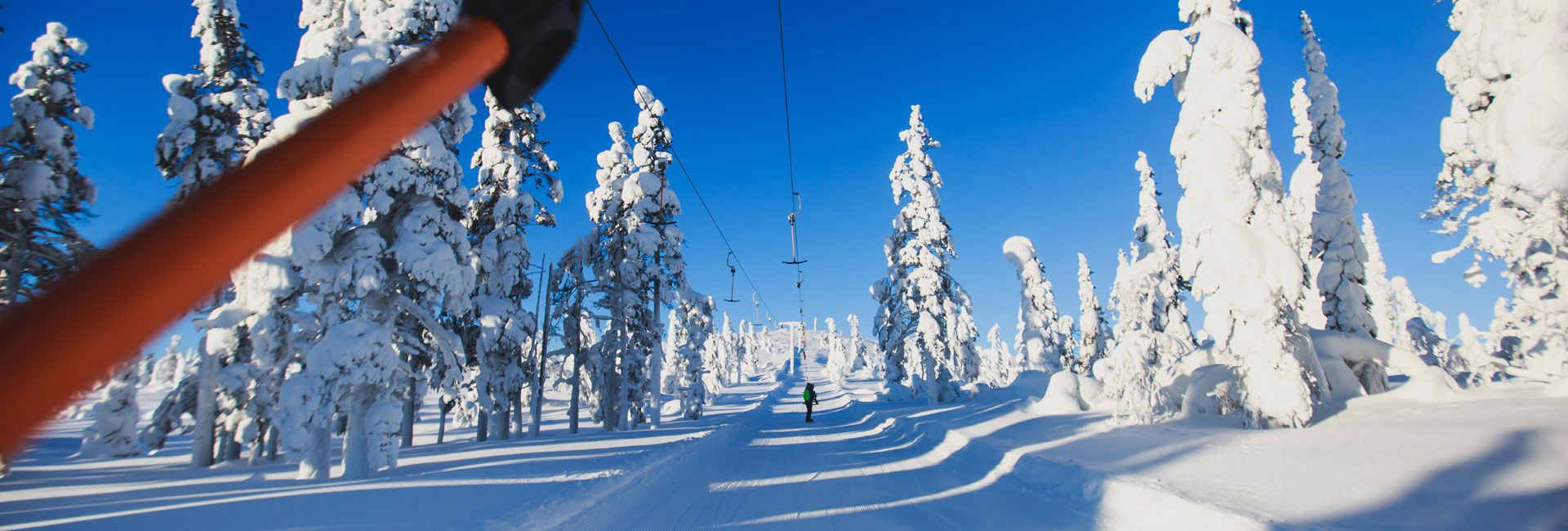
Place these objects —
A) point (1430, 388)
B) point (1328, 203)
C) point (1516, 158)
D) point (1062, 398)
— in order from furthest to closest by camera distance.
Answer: point (1062, 398), point (1328, 203), point (1430, 388), point (1516, 158)

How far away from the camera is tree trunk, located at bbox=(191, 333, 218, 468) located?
58.4 ft

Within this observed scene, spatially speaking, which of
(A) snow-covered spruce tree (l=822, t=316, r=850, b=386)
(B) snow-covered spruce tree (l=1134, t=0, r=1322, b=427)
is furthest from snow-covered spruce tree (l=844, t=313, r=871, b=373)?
(B) snow-covered spruce tree (l=1134, t=0, r=1322, b=427)

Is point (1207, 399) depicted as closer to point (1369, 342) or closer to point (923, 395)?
point (1369, 342)

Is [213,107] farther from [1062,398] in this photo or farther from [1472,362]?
[1472,362]

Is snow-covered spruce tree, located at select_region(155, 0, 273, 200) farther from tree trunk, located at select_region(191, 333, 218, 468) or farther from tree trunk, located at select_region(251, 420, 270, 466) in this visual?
tree trunk, located at select_region(251, 420, 270, 466)

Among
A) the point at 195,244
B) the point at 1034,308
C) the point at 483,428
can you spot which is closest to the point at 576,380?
the point at 483,428

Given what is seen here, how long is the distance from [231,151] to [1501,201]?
1342 inches

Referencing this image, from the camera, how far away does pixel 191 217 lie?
1.21m

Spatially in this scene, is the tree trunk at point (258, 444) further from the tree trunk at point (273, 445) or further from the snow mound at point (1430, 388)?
the snow mound at point (1430, 388)

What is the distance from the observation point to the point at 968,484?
37.9ft

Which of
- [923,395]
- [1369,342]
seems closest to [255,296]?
[1369,342]

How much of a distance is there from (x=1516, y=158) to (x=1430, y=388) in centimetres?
882

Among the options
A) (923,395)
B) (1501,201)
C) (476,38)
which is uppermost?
(1501,201)

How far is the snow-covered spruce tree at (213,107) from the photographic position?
61.4 ft
